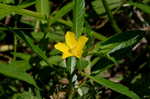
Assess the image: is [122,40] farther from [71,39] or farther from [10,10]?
[10,10]

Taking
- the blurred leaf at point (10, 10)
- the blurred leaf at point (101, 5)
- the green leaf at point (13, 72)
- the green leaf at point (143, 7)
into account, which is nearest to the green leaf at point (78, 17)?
the blurred leaf at point (10, 10)

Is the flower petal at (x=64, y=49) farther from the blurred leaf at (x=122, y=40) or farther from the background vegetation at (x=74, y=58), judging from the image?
the blurred leaf at (x=122, y=40)

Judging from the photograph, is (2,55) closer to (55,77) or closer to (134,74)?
(55,77)

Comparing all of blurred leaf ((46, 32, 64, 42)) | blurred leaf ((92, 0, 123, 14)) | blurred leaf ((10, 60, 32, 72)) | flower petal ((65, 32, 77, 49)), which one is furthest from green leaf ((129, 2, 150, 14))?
blurred leaf ((10, 60, 32, 72))

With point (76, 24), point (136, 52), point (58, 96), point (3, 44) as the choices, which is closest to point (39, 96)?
point (58, 96)

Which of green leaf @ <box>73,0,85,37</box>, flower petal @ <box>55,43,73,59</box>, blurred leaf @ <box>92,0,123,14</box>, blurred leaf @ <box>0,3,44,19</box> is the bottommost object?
flower petal @ <box>55,43,73,59</box>

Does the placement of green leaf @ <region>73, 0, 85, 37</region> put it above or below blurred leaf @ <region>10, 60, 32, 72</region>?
above

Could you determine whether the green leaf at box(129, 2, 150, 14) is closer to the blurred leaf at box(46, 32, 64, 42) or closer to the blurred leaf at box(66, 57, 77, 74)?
the blurred leaf at box(46, 32, 64, 42)
